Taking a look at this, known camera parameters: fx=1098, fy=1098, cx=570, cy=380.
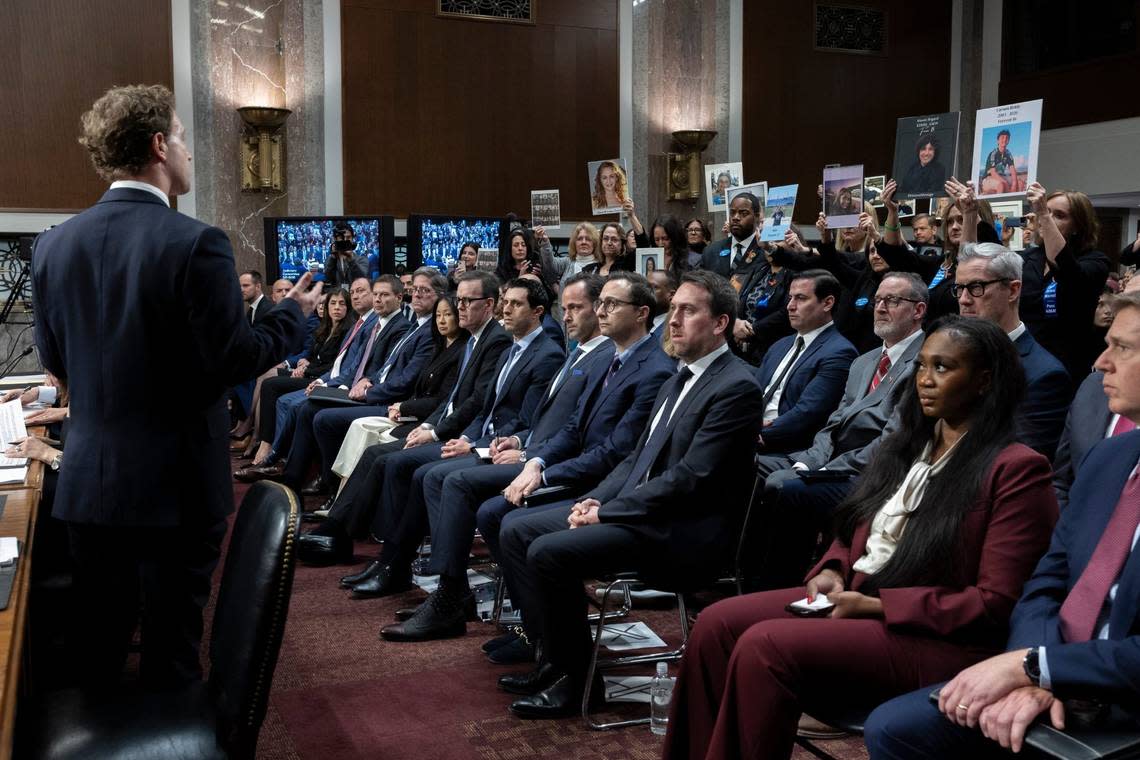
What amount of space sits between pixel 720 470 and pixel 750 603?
78 centimetres

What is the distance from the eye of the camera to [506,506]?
3984 mm

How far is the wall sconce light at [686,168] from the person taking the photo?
11.4 m

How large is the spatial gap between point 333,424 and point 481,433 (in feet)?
4.54

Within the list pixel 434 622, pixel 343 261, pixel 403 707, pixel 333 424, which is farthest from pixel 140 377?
pixel 343 261

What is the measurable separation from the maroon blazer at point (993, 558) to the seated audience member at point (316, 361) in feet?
19.2

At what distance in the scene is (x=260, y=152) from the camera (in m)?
10.0

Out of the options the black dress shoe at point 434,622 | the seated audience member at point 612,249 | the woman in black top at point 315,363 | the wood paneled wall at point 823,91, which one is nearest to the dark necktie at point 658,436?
the black dress shoe at point 434,622

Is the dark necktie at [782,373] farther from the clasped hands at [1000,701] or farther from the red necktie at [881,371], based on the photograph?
the clasped hands at [1000,701]

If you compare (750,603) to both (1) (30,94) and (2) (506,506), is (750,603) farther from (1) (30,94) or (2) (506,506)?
(1) (30,94)

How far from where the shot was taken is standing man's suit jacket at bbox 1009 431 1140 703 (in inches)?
71.5

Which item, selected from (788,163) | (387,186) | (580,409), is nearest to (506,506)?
(580,409)

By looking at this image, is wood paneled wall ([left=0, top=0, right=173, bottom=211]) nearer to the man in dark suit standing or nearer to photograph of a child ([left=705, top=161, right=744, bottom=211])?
photograph of a child ([left=705, top=161, right=744, bottom=211])

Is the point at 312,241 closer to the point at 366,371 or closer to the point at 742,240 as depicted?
the point at 366,371

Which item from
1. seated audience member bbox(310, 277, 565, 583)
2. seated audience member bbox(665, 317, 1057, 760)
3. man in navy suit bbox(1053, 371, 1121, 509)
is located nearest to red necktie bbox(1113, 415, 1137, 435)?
man in navy suit bbox(1053, 371, 1121, 509)
